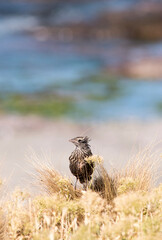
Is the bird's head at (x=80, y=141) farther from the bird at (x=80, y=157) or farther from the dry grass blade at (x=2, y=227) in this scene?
the dry grass blade at (x=2, y=227)

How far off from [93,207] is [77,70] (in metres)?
23.3

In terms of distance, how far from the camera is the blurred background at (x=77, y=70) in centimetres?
1716

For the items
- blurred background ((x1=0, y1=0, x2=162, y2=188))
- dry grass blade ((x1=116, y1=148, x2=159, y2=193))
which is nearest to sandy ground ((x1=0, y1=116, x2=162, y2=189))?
blurred background ((x1=0, y1=0, x2=162, y2=188))

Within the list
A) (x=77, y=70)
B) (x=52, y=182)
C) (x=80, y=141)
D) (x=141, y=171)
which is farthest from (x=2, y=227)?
(x=77, y=70)

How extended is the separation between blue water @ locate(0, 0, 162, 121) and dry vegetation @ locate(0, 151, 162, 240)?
14505mm

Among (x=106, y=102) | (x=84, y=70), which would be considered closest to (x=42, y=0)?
(x=84, y=70)

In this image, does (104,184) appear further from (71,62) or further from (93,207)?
(71,62)

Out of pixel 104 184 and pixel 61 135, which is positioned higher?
pixel 61 135

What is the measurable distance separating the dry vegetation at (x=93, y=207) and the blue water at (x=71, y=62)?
1450 centimetres

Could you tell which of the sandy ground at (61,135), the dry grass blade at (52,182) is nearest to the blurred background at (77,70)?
the sandy ground at (61,135)

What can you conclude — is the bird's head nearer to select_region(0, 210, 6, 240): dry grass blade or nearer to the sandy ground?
select_region(0, 210, 6, 240): dry grass blade

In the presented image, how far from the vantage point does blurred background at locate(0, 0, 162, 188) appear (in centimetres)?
1716

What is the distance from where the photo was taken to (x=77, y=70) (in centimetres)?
2752

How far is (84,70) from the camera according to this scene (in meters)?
27.5
